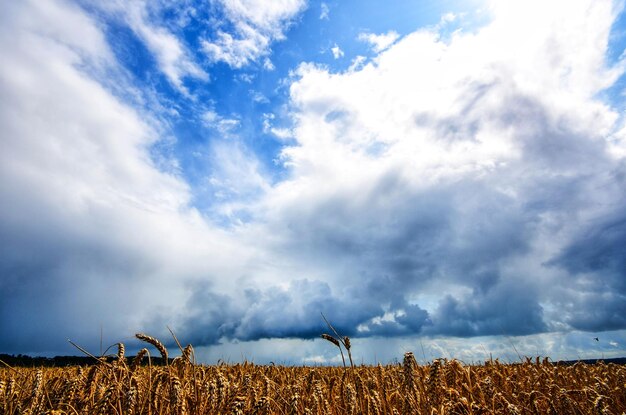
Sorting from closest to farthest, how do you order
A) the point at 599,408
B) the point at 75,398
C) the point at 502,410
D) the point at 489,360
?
1. the point at 599,408
2. the point at 75,398
3. the point at 502,410
4. the point at 489,360

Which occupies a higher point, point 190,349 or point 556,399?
Result: point 190,349

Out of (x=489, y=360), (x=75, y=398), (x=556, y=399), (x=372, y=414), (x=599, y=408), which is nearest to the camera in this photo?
(x=372, y=414)

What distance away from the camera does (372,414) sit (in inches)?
186

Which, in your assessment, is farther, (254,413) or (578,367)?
(578,367)

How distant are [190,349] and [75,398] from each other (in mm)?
1810

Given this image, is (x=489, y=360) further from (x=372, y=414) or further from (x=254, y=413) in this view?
(x=254, y=413)

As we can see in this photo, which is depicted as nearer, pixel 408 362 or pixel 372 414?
pixel 372 414

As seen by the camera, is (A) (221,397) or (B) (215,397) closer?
(B) (215,397)

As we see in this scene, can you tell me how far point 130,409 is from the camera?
4.10 meters

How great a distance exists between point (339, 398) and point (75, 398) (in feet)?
13.3

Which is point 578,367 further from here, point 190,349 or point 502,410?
point 190,349

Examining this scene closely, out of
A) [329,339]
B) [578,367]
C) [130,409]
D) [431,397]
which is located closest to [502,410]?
[431,397]

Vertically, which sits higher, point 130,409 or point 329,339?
point 329,339

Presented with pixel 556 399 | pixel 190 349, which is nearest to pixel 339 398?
pixel 190 349
